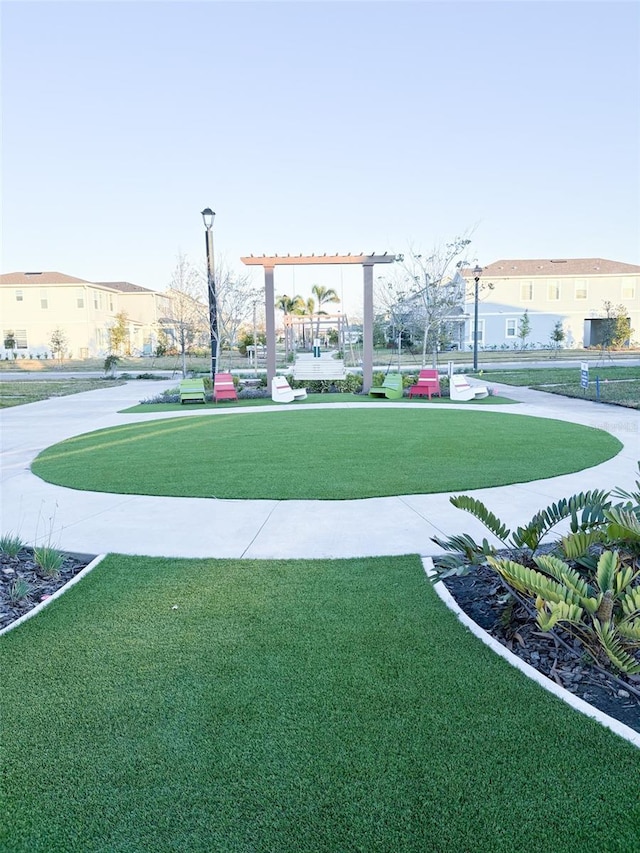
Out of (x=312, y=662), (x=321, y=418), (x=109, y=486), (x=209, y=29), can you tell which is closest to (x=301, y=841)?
(x=312, y=662)

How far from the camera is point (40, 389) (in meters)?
22.2

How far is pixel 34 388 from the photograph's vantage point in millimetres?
22625

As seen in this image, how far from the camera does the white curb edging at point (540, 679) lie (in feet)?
7.70

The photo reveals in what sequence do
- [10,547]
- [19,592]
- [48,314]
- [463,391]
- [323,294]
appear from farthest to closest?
1. [323,294]
2. [48,314]
3. [463,391]
4. [10,547]
5. [19,592]

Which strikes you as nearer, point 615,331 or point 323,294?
point 615,331

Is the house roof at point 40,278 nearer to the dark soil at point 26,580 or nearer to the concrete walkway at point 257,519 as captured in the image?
the concrete walkway at point 257,519

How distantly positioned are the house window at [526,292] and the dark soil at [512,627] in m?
49.2


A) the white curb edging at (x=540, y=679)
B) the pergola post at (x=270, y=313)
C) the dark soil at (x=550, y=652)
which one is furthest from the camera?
the pergola post at (x=270, y=313)

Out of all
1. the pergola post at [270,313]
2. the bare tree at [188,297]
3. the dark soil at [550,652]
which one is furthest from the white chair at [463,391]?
the bare tree at [188,297]

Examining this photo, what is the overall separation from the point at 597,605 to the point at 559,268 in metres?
52.2

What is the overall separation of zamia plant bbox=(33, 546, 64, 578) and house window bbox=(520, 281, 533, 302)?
1976 inches

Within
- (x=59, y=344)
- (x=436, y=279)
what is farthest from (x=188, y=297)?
(x=59, y=344)

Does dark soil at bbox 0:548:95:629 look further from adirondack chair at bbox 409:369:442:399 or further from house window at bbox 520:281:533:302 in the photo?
house window at bbox 520:281:533:302

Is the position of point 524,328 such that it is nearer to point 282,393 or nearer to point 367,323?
point 367,323
